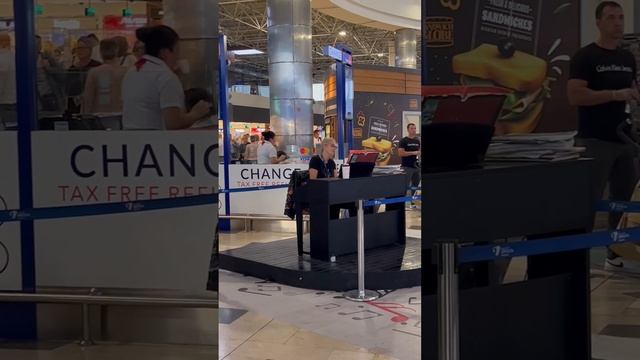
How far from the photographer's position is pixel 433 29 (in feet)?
8.91

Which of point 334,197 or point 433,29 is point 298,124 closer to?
point 334,197

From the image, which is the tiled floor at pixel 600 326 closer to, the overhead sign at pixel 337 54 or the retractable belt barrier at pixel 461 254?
the retractable belt barrier at pixel 461 254

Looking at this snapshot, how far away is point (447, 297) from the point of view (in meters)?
2.33

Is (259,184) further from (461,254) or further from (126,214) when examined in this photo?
(461,254)

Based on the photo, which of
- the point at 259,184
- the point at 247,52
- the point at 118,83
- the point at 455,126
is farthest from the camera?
the point at 247,52

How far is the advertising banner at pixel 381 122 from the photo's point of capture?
603 inches

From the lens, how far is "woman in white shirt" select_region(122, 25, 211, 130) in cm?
348

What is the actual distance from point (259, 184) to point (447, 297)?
7695 millimetres

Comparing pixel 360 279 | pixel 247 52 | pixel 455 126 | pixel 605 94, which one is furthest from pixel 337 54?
pixel 247 52

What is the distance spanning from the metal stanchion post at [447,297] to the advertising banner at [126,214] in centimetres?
163

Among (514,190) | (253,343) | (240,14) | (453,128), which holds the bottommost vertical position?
(253,343)

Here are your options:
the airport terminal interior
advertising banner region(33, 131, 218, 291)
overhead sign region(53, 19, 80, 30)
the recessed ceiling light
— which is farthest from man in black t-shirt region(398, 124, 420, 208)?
the recessed ceiling light

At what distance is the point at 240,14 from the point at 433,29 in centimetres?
2165

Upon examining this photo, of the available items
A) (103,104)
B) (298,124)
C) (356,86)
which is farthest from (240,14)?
(103,104)
